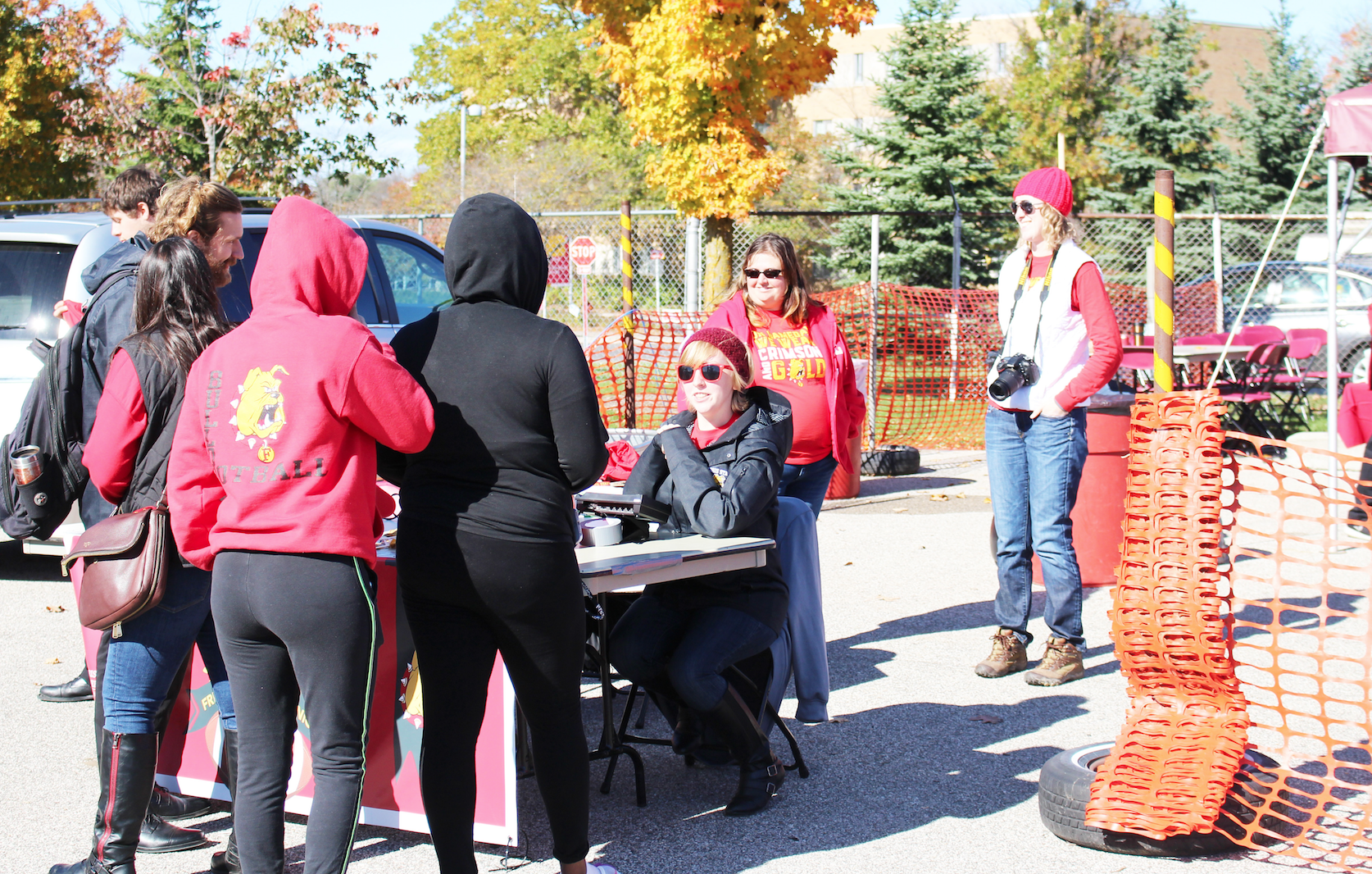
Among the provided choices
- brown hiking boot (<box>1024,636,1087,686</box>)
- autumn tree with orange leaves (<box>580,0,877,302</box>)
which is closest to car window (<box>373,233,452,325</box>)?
brown hiking boot (<box>1024,636,1087,686</box>)

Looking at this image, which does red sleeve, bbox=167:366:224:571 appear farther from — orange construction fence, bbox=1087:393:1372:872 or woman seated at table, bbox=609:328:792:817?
orange construction fence, bbox=1087:393:1372:872

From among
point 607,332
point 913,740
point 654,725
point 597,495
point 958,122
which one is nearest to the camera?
point 597,495

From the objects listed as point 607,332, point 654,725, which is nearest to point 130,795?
point 654,725

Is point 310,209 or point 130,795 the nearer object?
point 310,209

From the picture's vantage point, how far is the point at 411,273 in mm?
8078

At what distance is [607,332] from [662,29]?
6636mm

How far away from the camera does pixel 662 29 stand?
1541 cm

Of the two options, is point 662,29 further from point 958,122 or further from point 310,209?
point 310,209

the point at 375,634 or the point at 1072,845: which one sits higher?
the point at 375,634

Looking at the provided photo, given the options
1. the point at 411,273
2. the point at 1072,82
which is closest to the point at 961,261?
the point at 1072,82

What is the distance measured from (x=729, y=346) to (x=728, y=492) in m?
0.53

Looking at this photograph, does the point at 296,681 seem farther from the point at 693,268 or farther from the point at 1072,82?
the point at 1072,82

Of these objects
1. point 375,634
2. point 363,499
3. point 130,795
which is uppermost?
point 363,499

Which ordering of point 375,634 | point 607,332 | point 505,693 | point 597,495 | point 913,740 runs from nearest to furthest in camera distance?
1. point 375,634
2. point 505,693
3. point 597,495
4. point 913,740
5. point 607,332
